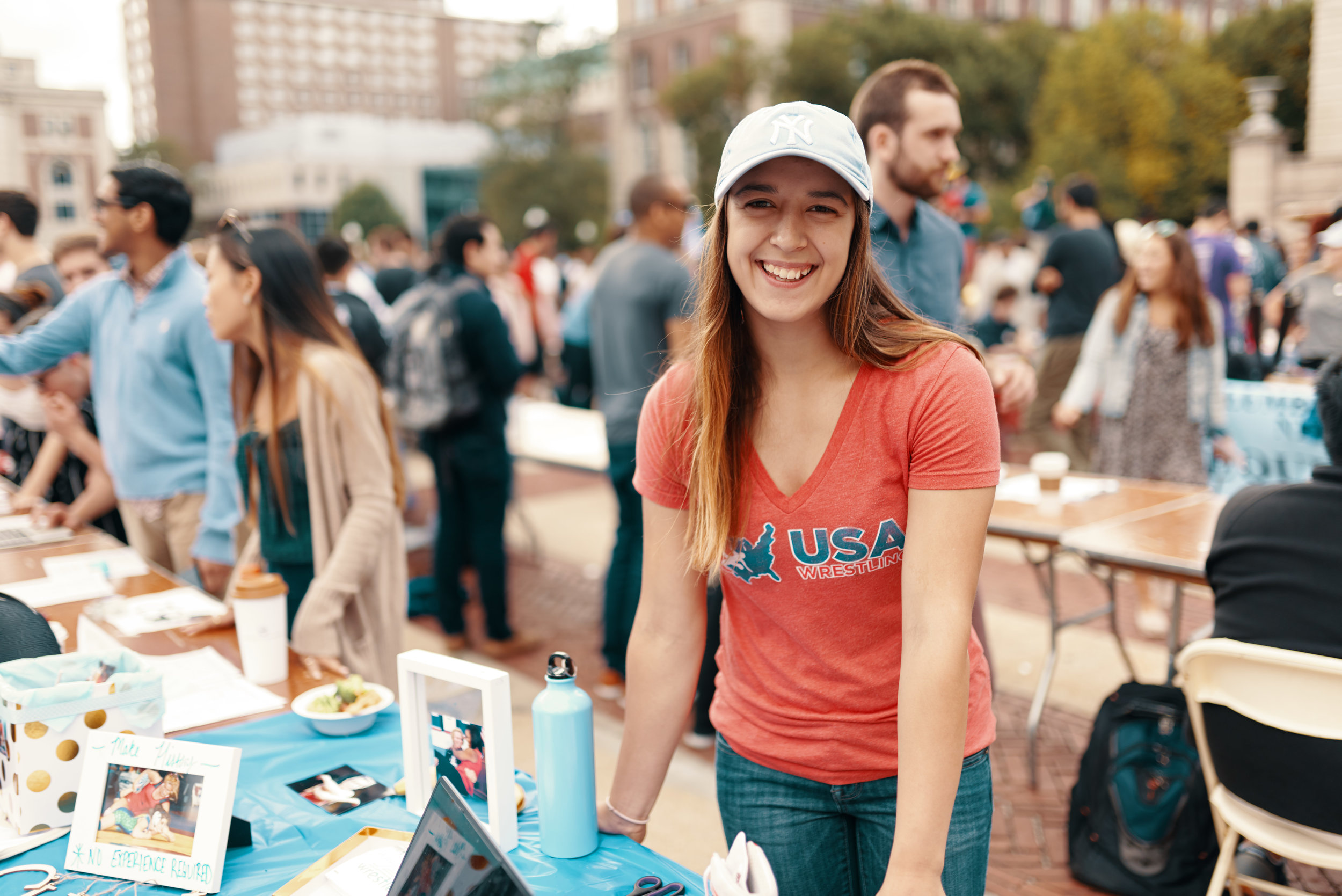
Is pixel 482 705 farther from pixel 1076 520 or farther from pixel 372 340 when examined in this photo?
pixel 372 340

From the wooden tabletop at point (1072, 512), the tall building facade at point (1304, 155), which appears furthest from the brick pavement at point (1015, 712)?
the tall building facade at point (1304, 155)

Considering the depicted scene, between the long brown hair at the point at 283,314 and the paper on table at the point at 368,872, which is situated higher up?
the long brown hair at the point at 283,314

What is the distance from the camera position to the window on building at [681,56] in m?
51.4

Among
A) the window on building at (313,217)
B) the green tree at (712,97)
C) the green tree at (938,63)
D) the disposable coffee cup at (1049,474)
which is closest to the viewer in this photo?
the disposable coffee cup at (1049,474)

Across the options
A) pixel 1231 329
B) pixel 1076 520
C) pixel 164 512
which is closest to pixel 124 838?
pixel 164 512

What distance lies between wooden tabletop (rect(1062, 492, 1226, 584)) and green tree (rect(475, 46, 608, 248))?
47.4 m

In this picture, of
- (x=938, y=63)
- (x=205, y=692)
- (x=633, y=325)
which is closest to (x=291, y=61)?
(x=938, y=63)

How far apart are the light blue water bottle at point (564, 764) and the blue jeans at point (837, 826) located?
0.24 meters

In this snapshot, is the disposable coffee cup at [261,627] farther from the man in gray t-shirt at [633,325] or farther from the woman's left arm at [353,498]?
the man in gray t-shirt at [633,325]

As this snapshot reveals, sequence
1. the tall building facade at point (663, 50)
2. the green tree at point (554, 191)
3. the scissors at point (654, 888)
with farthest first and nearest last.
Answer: the green tree at point (554, 191) → the tall building facade at point (663, 50) → the scissors at point (654, 888)

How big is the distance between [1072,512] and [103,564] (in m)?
3.12

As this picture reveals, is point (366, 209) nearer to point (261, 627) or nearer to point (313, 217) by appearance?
point (313, 217)

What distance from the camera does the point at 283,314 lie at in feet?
8.20

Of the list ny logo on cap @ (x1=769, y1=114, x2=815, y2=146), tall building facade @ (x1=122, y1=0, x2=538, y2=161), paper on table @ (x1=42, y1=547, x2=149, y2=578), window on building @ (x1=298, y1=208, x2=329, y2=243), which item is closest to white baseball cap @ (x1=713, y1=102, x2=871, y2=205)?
ny logo on cap @ (x1=769, y1=114, x2=815, y2=146)
